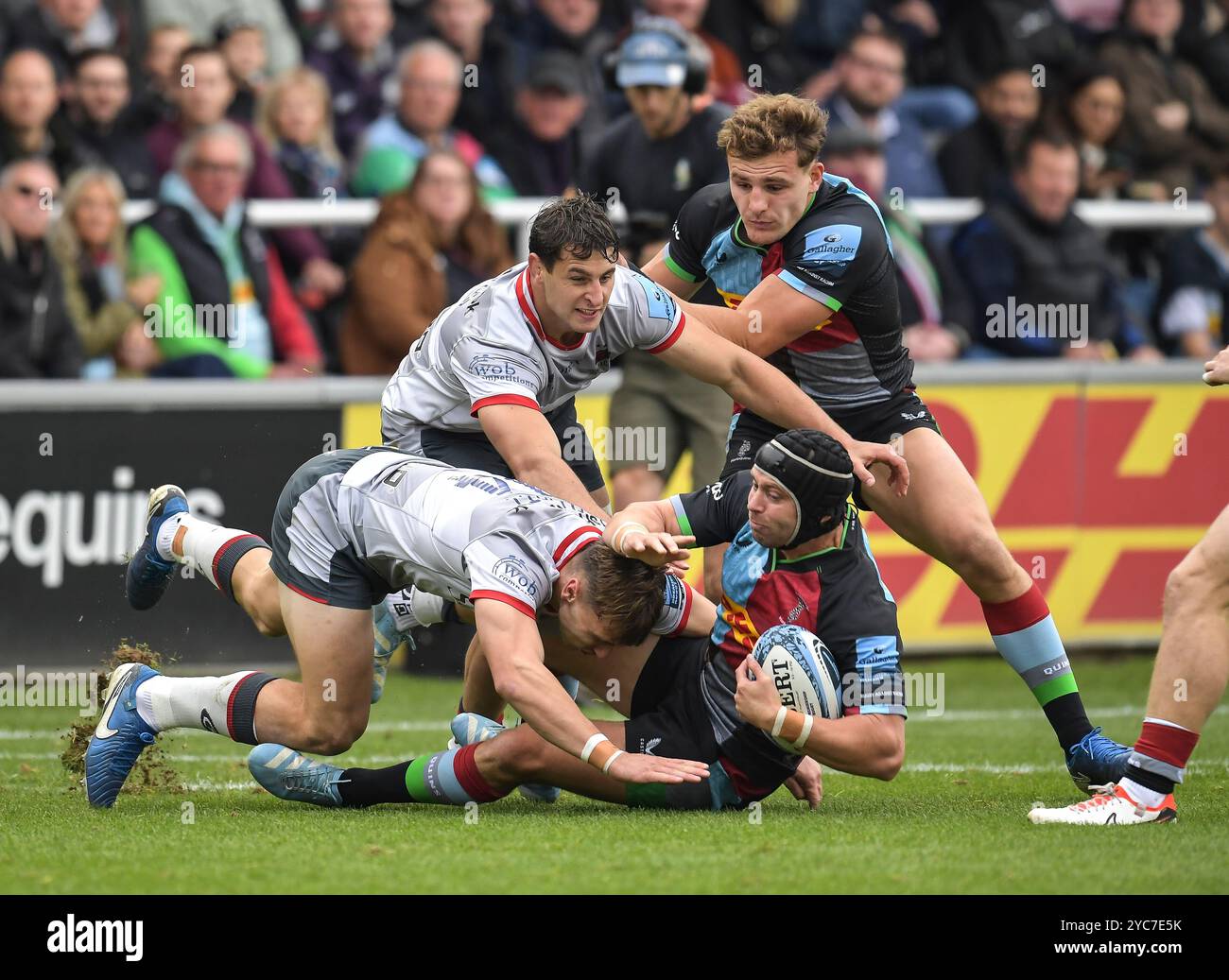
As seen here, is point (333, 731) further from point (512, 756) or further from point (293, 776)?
point (512, 756)

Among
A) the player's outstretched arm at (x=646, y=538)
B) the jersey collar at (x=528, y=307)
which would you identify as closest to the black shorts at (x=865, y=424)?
the player's outstretched arm at (x=646, y=538)

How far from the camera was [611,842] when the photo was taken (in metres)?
5.59

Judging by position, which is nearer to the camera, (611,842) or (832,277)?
(611,842)

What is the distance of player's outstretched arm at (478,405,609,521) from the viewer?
247 inches

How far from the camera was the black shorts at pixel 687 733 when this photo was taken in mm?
6145

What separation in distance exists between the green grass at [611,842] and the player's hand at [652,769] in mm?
184

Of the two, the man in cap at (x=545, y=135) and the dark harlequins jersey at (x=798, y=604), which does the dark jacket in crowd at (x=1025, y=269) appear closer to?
the man in cap at (x=545, y=135)

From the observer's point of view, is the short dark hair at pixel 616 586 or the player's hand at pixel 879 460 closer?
the short dark hair at pixel 616 586

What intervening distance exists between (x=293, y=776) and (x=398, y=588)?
2.44ft

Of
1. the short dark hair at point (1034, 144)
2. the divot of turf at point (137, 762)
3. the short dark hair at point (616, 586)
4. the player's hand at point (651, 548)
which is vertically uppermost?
the short dark hair at point (1034, 144)

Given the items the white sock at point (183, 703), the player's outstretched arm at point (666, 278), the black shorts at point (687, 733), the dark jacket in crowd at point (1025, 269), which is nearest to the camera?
the black shorts at point (687, 733)

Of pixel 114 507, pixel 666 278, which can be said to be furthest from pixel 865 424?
pixel 114 507

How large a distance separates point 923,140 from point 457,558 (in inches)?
329

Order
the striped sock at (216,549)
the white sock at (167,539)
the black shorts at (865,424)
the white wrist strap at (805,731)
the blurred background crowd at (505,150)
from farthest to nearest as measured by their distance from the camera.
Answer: the blurred background crowd at (505,150), the white sock at (167,539), the striped sock at (216,549), the black shorts at (865,424), the white wrist strap at (805,731)
